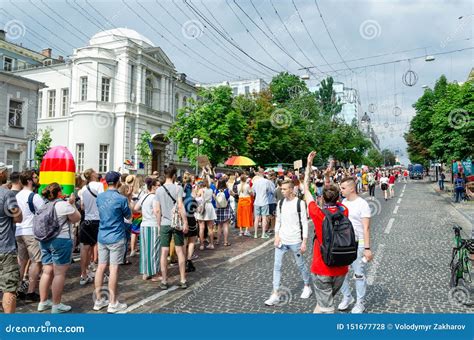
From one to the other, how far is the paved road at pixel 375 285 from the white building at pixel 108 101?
24.9m

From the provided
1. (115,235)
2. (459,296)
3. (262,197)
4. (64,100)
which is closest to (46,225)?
(115,235)

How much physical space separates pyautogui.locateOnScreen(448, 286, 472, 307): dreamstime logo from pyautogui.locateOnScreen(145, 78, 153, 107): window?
3294 centimetres

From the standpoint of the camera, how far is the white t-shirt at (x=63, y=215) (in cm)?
502

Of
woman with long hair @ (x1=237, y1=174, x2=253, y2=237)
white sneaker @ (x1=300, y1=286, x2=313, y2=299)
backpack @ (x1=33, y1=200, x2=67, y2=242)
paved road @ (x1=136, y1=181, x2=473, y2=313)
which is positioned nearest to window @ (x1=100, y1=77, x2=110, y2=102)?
woman with long hair @ (x1=237, y1=174, x2=253, y2=237)

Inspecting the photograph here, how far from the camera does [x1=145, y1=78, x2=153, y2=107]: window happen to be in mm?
35531

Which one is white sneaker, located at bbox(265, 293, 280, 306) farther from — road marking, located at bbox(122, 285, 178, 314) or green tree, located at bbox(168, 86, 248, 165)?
green tree, located at bbox(168, 86, 248, 165)

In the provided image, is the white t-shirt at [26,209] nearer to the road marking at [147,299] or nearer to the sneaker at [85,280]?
the sneaker at [85,280]

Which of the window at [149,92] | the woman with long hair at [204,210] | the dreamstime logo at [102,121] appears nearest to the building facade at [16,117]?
the dreamstime logo at [102,121]

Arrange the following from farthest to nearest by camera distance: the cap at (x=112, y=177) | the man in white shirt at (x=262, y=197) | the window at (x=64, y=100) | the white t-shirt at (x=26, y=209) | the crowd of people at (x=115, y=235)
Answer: the window at (x=64, y=100) → the man in white shirt at (x=262, y=197) → the white t-shirt at (x=26, y=209) → the cap at (x=112, y=177) → the crowd of people at (x=115, y=235)

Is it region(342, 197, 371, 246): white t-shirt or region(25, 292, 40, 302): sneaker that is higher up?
region(342, 197, 371, 246): white t-shirt

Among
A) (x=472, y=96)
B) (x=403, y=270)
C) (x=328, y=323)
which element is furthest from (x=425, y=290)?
(x=472, y=96)

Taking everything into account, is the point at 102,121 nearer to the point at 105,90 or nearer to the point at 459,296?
the point at 105,90

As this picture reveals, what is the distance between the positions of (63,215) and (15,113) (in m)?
24.7

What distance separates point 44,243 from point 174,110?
3646 cm
